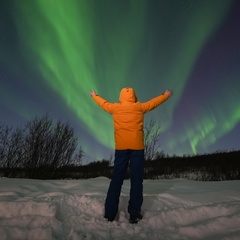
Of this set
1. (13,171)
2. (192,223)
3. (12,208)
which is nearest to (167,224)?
(192,223)

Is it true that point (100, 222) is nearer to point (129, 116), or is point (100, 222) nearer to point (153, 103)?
point (129, 116)

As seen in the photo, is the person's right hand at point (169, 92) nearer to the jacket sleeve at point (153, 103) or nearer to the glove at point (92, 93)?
the jacket sleeve at point (153, 103)

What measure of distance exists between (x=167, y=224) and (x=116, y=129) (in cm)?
145

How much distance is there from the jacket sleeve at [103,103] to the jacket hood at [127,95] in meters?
0.20

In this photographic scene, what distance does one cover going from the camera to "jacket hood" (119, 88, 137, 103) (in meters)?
3.77

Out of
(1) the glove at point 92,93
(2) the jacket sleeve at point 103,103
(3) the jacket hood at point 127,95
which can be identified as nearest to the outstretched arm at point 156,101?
(3) the jacket hood at point 127,95

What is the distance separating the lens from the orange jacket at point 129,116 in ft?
11.6

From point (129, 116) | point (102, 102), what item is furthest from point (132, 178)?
point (102, 102)

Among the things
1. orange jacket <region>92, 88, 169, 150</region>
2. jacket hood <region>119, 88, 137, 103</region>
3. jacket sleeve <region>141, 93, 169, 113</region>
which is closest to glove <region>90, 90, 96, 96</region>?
orange jacket <region>92, 88, 169, 150</region>

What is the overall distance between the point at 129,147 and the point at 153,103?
81 cm

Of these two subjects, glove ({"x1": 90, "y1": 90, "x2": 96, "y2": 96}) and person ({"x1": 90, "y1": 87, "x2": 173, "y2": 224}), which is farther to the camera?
glove ({"x1": 90, "y1": 90, "x2": 96, "y2": 96})

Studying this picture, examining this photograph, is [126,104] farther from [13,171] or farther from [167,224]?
[13,171]

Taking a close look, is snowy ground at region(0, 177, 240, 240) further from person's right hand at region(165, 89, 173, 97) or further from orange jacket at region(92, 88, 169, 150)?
person's right hand at region(165, 89, 173, 97)

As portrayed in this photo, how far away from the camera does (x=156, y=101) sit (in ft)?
12.6
